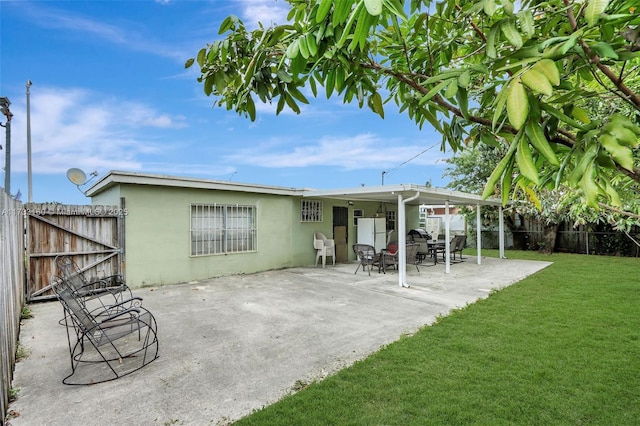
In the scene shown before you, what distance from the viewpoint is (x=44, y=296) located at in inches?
273

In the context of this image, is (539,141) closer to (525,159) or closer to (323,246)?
(525,159)

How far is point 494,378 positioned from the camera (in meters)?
3.36

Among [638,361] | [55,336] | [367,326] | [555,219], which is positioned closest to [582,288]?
[638,361]

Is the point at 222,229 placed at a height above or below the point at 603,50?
below

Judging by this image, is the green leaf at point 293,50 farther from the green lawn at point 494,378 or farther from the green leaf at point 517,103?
the green lawn at point 494,378

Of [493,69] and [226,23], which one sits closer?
[493,69]

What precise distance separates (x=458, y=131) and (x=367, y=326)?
3964 millimetres

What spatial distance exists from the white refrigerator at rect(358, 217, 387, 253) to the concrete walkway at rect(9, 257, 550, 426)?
11.6 ft

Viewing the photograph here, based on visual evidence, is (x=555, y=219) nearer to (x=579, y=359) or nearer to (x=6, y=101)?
(x=579, y=359)

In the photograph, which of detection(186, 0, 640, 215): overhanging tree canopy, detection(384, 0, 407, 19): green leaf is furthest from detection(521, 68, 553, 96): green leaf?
detection(384, 0, 407, 19): green leaf

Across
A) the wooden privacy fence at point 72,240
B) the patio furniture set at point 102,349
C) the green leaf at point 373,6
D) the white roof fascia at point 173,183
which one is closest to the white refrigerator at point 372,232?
the white roof fascia at point 173,183

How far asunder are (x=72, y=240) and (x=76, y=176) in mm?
2891

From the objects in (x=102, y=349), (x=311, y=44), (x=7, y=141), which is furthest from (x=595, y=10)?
(x=7, y=141)

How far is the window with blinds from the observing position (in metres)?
9.07
